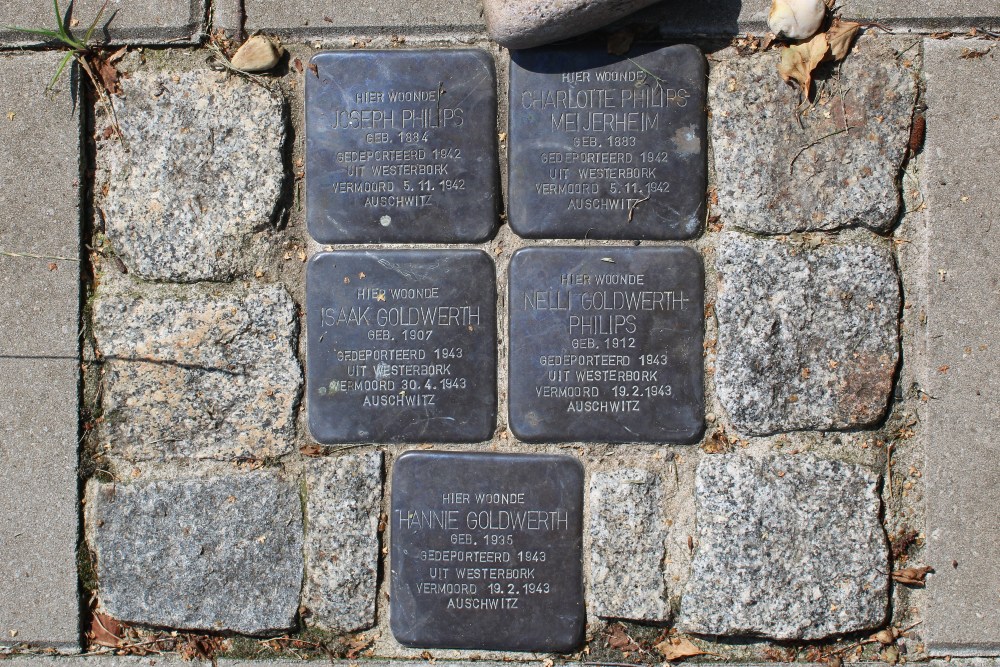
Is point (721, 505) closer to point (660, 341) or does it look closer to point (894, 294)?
point (660, 341)

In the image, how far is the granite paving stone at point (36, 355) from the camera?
7.14 ft

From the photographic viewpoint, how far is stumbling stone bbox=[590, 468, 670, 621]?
2129 millimetres

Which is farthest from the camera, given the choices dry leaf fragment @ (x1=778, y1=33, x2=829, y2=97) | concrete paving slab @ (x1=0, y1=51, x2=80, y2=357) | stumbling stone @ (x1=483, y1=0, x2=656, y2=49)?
concrete paving slab @ (x1=0, y1=51, x2=80, y2=357)

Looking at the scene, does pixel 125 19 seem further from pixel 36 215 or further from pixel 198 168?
pixel 36 215

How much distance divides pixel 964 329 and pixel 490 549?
153cm

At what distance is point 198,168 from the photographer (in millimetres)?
2152

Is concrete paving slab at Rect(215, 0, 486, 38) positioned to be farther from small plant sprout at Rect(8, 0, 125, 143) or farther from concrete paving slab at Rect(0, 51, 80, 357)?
concrete paving slab at Rect(0, 51, 80, 357)

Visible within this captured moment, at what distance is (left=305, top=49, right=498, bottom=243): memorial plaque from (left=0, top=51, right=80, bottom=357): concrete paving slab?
2.49ft

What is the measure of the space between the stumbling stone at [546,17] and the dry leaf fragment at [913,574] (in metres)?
1.81

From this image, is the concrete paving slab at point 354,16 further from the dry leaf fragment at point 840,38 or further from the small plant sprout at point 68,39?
the dry leaf fragment at point 840,38

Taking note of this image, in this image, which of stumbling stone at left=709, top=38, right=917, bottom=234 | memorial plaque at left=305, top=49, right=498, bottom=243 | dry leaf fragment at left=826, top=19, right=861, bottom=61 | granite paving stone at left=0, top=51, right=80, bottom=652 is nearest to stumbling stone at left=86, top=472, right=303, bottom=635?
granite paving stone at left=0, top=51, right=80, bottom=652

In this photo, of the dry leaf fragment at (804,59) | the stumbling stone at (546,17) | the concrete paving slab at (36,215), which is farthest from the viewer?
the concrete paving slab at (36,215)

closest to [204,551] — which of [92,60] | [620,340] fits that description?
[620,340]

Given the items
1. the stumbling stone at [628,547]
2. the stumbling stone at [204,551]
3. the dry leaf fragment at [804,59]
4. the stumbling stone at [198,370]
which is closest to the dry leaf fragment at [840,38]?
the dry leaf fragment at [804,59]
